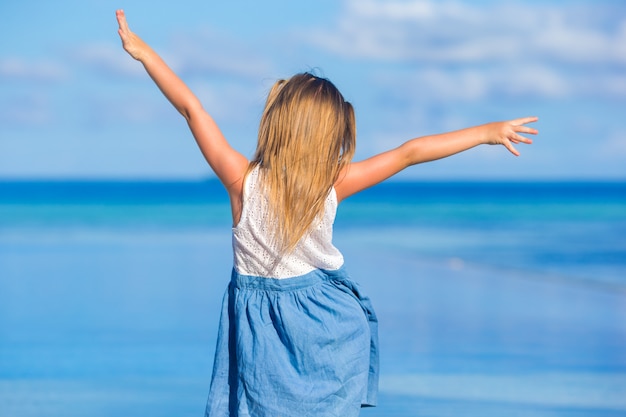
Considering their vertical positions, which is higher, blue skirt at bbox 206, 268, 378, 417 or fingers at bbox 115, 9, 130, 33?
fingers at bbox 115, 9, 130, 33

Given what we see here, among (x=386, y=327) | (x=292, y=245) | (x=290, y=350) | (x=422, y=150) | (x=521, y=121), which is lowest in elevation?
(x=290, y=350)

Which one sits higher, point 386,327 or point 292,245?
point 386,327

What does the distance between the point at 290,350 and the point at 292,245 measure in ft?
0.88

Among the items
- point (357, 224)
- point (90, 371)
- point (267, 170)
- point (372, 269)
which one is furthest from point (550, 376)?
point (357, 224)

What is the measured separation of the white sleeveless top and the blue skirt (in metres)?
0.02

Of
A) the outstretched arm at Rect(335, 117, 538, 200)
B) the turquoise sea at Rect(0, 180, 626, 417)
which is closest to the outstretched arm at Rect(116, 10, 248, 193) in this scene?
the outstretched arm at Rect(335, 117, 538, 200)

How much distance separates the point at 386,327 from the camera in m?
5.78

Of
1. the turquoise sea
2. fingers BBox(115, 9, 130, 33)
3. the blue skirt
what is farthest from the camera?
the turquoise sea

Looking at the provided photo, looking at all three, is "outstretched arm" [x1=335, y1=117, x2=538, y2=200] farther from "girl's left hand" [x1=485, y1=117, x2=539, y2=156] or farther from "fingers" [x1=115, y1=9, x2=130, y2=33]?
"fingers" [x1=115, y1=9, x2=130, y2=33]

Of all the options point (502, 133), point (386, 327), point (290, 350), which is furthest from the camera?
point (386, 327)

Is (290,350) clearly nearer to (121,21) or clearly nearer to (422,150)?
(422,150)

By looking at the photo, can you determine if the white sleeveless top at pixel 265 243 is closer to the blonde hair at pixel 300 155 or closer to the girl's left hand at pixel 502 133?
the blonde hair at pixel 300 155

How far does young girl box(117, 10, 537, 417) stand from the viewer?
244 cm

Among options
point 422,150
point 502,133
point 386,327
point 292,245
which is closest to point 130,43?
point 292,245
